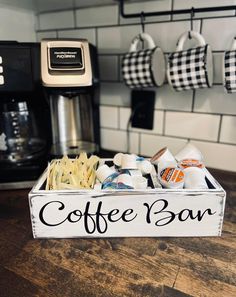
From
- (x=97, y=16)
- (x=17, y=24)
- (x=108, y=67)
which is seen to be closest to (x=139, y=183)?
(x=108, y=67)

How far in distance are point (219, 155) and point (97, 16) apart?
0.59 m

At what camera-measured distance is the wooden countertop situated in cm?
38

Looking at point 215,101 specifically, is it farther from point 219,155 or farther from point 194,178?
point 194,178

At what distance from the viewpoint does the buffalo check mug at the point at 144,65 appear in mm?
699

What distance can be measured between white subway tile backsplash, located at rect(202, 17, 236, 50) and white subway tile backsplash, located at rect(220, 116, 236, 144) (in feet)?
0.63

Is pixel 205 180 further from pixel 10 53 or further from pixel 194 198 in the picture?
pixel 10 53

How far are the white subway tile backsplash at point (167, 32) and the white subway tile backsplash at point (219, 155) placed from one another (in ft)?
0.98

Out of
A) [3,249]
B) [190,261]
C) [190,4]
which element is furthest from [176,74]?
[3,249]

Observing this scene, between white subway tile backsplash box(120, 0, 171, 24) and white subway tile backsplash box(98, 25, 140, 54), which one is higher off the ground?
white subway tile backsplash box(120, 0, 171, 24)

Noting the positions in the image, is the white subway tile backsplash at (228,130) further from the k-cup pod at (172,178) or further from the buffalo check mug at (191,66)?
the k-cup pod at (172,178)

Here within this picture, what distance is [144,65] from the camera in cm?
70

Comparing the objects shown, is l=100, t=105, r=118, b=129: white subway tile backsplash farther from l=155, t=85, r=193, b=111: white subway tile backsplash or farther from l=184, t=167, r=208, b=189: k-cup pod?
l=184, t=167, r=208, b=189: k-cup pod

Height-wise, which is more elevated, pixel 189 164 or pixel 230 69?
pixel 230 69

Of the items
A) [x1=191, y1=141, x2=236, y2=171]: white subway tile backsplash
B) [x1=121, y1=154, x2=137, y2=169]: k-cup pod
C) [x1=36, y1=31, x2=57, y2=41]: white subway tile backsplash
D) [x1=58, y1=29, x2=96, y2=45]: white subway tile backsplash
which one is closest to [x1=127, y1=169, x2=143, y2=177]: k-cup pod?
[x1=121, y1=154, x2=137, y2=169]: k-cup pod
